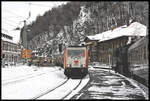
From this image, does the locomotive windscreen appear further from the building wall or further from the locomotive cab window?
the building wall

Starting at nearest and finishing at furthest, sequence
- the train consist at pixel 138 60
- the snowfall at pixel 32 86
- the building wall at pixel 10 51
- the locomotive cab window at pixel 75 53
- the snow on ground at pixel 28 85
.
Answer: the snowfall at pixel 32 86, the snow on ground at pixel 28 85, the train consist at pixel 138 60, the locomotive cab window at pixel 75 53, the building wall at pixel 10 51

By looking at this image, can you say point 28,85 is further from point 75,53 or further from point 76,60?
point 75,53

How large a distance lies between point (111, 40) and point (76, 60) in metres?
56.1

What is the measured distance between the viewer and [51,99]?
12117 mm

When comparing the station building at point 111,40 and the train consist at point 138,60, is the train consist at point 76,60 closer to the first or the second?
the train consist at point 138,60

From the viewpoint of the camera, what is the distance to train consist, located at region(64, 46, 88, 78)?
2566 cm

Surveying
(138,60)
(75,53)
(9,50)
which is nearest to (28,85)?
(138,60)

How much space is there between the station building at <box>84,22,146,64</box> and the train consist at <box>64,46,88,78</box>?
3469 cm

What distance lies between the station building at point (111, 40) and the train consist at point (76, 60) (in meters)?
34.7

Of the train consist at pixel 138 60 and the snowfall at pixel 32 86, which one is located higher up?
the train consist at pixel 138 60

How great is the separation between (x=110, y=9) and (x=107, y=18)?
15.0ft

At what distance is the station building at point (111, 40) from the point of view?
7250cm

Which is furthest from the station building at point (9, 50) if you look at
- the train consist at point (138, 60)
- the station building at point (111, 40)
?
the train consist at point (138, 60)

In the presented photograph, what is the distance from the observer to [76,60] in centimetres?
2572
